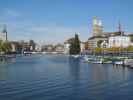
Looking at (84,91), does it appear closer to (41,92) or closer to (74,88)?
(74,88)

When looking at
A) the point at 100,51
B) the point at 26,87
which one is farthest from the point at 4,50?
the point at 26,87

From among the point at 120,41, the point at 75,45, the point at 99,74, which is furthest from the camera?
the point at 120,41

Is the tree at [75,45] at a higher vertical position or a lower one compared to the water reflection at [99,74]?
higher

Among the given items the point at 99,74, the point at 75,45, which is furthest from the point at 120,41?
the point at 99,74

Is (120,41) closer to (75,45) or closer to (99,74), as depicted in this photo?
(75,45)

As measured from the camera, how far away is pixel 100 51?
17525cm

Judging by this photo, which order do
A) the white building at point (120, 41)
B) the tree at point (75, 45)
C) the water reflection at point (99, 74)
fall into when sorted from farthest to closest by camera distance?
the white building at point (120, 41), the tree at point (75, 45), the water reflection at point (99, 74)

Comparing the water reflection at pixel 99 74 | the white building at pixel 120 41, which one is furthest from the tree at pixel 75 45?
the water reflection at pixel 99 74

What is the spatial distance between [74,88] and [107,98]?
5907 millimetres

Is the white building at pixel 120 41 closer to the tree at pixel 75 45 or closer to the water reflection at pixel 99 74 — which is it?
the tree at pixel 75 45

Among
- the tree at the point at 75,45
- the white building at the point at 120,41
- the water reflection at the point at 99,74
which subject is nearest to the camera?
the water reflection at the point at 99,74

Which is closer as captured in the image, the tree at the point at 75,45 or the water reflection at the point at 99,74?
the water reflection at the point at 99,74

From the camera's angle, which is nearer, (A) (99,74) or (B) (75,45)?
(A) (99,74)

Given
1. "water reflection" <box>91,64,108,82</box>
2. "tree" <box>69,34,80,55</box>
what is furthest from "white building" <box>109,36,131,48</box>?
"water reflection" <box>91,64,108,82</box>
